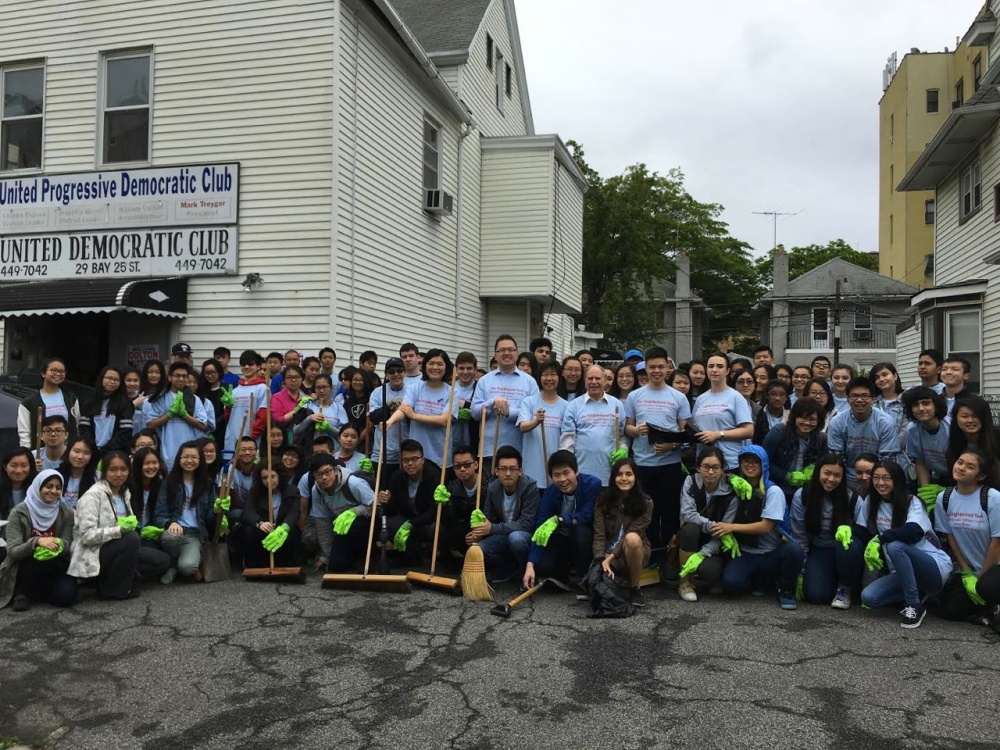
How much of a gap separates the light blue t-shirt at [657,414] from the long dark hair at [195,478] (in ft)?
11.9

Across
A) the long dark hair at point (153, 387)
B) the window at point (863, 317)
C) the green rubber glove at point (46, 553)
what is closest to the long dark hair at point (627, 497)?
the green rubber glove at point (46, 553)

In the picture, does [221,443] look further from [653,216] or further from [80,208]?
[653,216]

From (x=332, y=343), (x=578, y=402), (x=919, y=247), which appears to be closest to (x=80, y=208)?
(x=332, y=343)

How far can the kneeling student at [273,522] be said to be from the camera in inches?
279

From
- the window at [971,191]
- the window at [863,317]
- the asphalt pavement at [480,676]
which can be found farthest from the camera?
the window at [863,317]

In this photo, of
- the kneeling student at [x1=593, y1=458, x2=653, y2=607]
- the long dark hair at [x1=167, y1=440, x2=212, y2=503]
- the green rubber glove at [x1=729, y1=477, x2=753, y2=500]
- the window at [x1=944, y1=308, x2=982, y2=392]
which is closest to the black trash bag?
the kneeling student at [x1=593, y1=458, x2=653, y2=607]

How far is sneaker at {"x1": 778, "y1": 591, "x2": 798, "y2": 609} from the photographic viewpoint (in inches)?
241

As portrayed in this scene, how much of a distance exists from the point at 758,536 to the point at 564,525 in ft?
4.88

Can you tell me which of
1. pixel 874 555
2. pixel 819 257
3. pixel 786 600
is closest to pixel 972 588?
pixel 874 555

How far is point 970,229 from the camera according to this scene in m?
16.2

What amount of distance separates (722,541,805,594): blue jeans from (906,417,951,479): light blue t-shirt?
1253mm

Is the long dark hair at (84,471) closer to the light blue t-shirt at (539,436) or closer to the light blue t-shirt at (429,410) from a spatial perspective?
the light blue t-shirt at (429,410)

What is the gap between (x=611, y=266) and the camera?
35469 mm

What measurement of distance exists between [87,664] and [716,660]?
3.70 m
